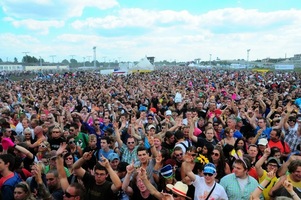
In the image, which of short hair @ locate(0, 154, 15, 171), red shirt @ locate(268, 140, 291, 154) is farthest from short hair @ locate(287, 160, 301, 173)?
short hair @ locate(0, 154, 15, 171)

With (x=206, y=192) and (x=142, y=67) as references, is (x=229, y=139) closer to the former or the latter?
(x=206, y=192)

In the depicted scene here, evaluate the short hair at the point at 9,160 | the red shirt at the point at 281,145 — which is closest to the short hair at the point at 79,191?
the short hair at the point at 9,160

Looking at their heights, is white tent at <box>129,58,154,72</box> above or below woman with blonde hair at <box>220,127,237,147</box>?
above

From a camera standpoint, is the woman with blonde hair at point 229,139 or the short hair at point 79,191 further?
the woman with blonde hair at point 229,139

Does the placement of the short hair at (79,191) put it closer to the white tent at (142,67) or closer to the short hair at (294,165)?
the short hair at (294,165)

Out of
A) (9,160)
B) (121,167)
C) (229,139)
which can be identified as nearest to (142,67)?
(229,139)

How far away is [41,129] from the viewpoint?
6320mm

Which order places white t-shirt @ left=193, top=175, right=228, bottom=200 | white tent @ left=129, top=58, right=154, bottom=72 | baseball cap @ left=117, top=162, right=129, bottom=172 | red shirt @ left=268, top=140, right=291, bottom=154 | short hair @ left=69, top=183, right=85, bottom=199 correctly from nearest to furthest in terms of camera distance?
1. short hair @ left=69, top=183, right=85, bottom=199
2. white t-shirt @ left=193, top=175, right=228, bottom=200
3. baseball cap @ left=117, top=162, right=129, bottom=172
4. red shirt @ left=268, top=140, right=291, bottom=154
5. white tent @ left=129, top=58, right=154, bottom=72

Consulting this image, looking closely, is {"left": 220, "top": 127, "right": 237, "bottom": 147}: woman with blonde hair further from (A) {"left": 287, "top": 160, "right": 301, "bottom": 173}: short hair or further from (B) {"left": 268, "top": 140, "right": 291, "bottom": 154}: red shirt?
(A) {"left": 287, "top": 160, "right": 301, "bottom": 173}: short hair

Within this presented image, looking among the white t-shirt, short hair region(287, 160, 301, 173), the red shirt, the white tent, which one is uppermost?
the white tent

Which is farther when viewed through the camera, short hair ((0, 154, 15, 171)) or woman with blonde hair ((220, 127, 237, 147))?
woman with blonde hair ((220, 127, 237, 147))

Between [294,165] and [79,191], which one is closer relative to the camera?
[79,191]

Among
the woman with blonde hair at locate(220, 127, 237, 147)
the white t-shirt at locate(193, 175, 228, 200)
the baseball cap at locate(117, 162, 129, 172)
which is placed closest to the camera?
the white t-shirt at locate(193, 175, 228, 200)

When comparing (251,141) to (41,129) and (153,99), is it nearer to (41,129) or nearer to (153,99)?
(41,129)
